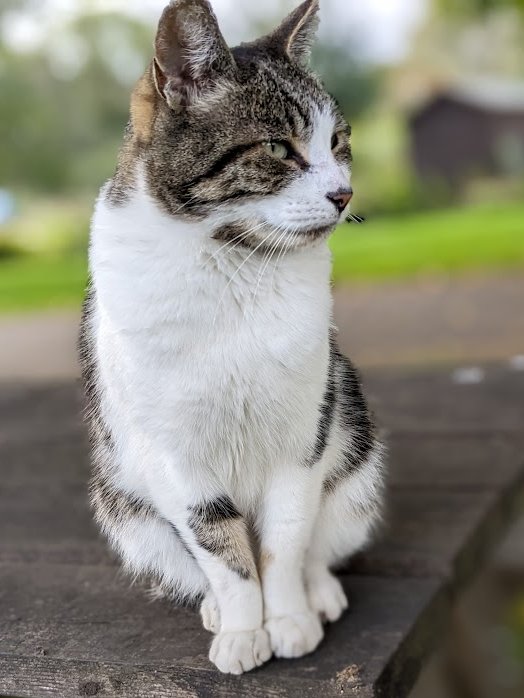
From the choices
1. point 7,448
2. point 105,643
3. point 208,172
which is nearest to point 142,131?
point 208,172

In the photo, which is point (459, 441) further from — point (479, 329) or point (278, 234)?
point (479, 329)

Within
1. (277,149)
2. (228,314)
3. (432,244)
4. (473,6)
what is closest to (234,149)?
(277,149)

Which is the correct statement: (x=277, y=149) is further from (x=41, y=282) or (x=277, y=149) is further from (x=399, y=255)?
(x=41, y=282)

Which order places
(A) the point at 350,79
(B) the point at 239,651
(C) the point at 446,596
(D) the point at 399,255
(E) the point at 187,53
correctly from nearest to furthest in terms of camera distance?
(E) the point at 187,53 → (B) the point at 239,651 → (C) the point at 446,596 → (D) the point at 399,255 → (A) the point at 350,79

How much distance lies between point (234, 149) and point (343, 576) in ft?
2.24

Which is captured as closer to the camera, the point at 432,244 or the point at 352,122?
the point at 432,244

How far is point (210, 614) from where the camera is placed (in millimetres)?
1104

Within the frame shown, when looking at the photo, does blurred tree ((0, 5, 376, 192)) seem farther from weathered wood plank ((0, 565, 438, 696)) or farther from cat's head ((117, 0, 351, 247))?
cat's head ((117, 0, 351, 247))

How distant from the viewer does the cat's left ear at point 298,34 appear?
1001 mm

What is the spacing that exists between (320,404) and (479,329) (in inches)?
125

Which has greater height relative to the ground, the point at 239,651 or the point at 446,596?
the point at 239,651

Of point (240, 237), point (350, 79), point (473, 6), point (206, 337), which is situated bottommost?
point (350, 79)

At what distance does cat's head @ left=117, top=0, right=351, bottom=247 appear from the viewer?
2.95 feet

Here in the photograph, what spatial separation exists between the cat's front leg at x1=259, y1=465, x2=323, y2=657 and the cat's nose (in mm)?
320
